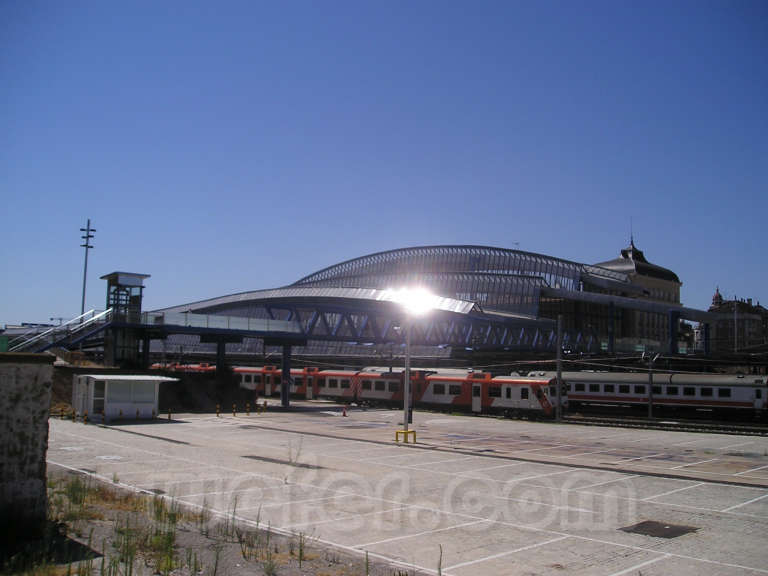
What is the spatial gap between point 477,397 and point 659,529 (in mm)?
37556

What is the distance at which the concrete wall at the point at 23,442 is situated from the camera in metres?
12.2

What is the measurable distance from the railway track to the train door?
6.92 meters

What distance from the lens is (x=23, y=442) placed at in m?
12.6

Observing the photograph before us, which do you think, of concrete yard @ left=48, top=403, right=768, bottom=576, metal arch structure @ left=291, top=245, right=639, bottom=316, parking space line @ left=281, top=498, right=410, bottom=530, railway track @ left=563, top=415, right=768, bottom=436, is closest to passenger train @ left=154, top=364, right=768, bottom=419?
railway track @ left=563, top=415, right=768, bottom=436

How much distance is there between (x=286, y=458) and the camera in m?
26.2

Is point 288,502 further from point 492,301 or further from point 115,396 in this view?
point 492,301

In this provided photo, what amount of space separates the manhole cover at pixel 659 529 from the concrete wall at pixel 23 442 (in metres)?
12.8

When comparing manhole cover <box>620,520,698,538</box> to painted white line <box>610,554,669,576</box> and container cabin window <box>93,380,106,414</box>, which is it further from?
container cabin window <box>93,380,106,414</box>

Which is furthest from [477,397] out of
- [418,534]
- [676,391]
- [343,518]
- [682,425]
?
[418,534]

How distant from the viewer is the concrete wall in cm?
1222

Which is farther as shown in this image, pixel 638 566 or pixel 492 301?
pixel 492 301

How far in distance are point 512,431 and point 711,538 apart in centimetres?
2580

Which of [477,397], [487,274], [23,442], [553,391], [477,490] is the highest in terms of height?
[487,274]

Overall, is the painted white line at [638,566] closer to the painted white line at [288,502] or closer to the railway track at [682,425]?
the painted white line at [288,502]
